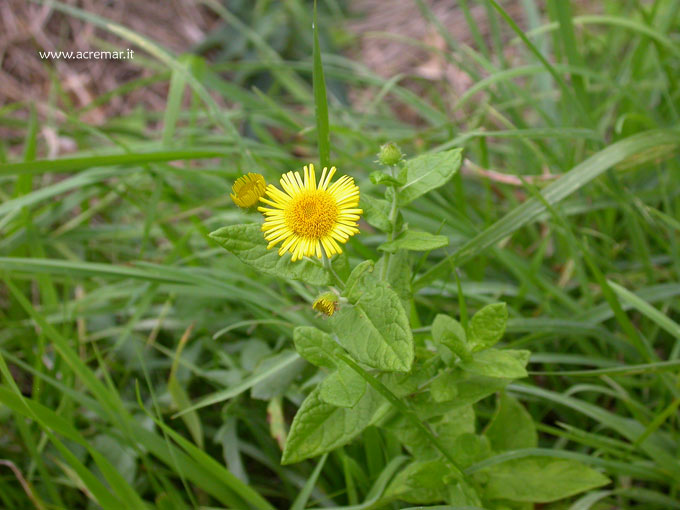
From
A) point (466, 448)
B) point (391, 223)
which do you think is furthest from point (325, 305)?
point (466, 448)

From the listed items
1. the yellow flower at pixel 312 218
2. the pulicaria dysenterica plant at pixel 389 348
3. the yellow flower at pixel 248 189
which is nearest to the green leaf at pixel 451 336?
the pulicaria dysenterica plant at pixel 389 348

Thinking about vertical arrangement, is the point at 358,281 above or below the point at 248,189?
below

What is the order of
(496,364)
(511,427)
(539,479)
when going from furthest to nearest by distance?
(511,427) → (539,479) → (496,364)

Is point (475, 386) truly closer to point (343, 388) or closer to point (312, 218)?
point (343, 388)

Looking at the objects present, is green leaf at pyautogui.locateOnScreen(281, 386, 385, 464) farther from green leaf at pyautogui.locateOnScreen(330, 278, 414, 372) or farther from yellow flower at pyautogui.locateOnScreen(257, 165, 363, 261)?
yellow flower at pyautogui.locateOnScreen(257, 165, 363, 261)

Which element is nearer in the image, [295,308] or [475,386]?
[475,386]

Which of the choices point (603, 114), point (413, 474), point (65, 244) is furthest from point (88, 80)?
point (413, 474)

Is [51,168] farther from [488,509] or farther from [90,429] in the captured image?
[488,509]

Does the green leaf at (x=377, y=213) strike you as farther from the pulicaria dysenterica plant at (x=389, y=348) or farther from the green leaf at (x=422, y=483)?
the green leaf at (x=422, y=483)

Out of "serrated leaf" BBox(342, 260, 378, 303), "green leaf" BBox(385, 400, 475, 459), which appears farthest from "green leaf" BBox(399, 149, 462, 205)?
"green leaf" BBox(385, 400, 475, 459)
